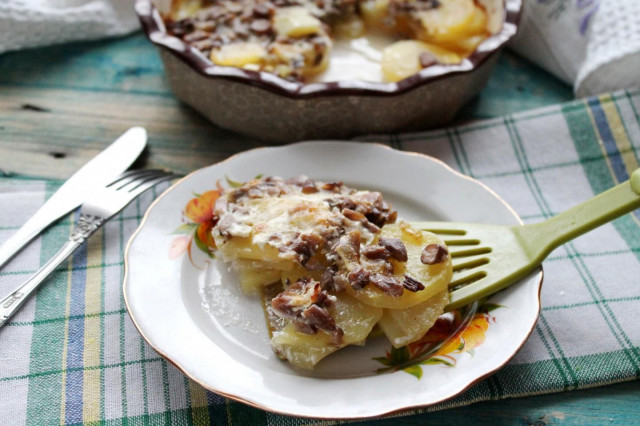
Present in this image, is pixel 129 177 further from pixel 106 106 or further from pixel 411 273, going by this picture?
pixel 411 273

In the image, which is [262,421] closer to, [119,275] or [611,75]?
[119,275]

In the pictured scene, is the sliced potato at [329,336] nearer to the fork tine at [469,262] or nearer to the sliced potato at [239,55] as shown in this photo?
the fork tine at [469,262]

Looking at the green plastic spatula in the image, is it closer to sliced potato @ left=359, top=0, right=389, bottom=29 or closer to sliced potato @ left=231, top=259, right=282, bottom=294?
sliced potato @ left=231, top=259, right=282, bottom=294

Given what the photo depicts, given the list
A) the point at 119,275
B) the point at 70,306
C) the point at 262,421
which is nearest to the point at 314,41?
the point at 119,275

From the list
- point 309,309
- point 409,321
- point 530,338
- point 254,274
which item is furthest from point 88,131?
point 530,338

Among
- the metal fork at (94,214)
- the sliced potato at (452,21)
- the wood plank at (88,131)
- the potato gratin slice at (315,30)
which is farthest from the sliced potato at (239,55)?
the sliced potato at (452,21)

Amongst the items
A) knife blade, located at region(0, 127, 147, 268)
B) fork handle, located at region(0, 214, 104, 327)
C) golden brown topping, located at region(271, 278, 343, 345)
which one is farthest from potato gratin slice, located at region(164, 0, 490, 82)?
golden brown topping, located at region(271, 278, 343, 345)
